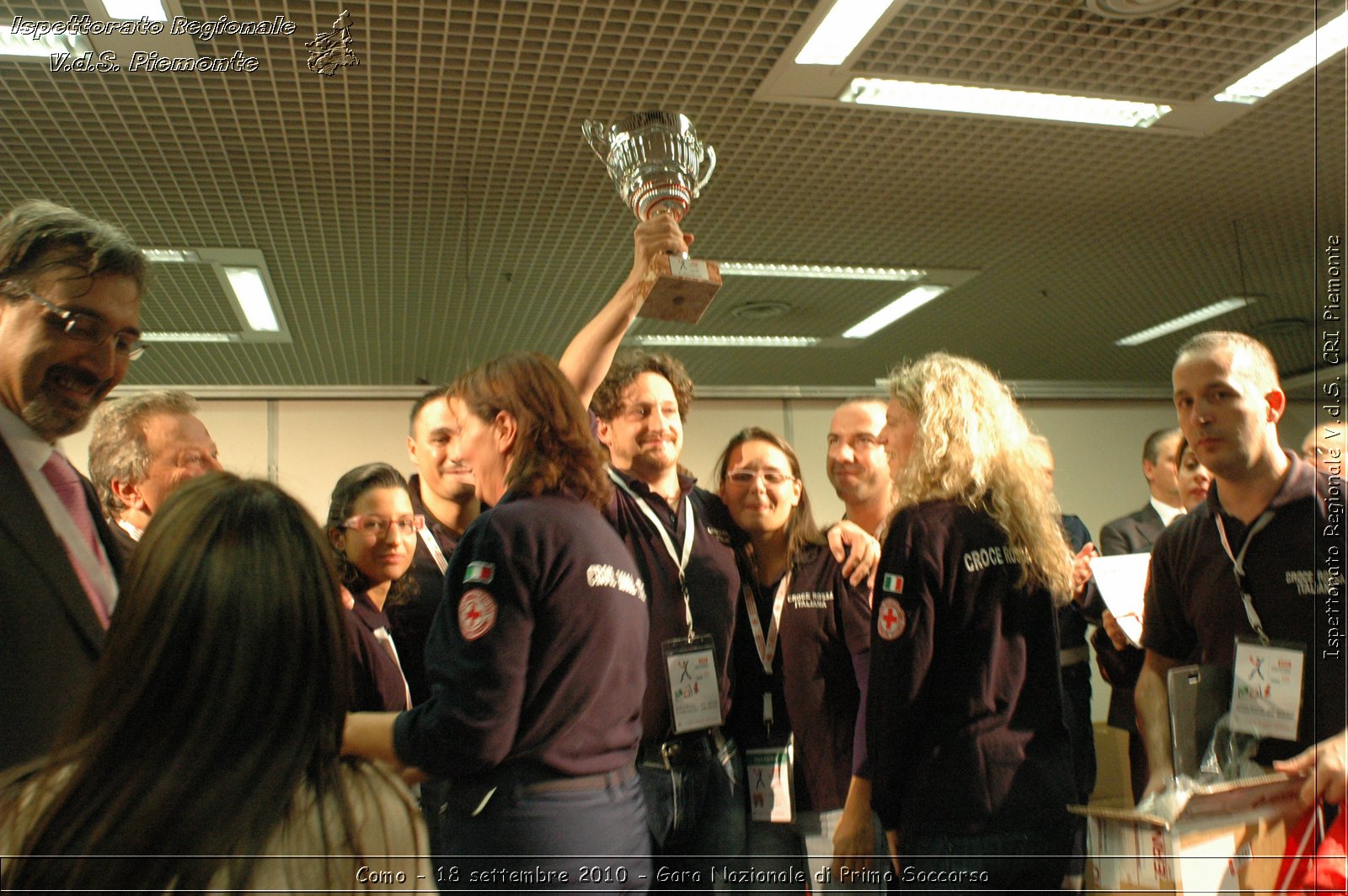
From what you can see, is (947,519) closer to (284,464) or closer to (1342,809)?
(1342,809)

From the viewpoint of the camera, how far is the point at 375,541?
7.57ft

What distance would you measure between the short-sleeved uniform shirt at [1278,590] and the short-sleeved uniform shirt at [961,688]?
420 millimetres

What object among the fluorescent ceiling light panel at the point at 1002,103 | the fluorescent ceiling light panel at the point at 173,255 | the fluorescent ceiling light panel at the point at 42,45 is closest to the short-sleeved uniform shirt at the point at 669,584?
the fluorescent ceiling light panel at the point at 1002,103

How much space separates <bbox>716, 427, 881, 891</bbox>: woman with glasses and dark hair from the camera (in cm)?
225

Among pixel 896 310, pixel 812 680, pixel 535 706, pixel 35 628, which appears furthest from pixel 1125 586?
pixel 896 310

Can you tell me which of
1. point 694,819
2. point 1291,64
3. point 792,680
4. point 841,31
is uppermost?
point 1291,64

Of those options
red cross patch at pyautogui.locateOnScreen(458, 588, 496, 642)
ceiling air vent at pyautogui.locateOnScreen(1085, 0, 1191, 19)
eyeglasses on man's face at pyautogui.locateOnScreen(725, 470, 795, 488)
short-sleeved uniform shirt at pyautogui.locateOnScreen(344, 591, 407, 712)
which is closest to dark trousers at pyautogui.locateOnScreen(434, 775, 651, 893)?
red cross patch at pyautogui.locateOnScreen(458, 588, 496, 642)

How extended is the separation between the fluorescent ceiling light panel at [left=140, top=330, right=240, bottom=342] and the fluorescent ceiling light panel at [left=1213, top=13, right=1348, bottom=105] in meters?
4.80

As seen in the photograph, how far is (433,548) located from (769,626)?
0.92 metres

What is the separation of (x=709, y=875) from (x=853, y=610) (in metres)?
0.74

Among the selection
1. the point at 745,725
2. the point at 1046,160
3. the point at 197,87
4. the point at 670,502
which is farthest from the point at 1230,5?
the point at 197,87

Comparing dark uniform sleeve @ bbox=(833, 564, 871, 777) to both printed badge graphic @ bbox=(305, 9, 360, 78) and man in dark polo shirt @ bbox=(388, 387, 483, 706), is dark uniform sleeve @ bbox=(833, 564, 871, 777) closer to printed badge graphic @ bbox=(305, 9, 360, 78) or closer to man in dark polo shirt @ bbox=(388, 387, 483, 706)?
man in dark polo shirt @ bbox=(388, 387, 483, 706)

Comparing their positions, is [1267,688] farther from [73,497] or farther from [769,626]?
[73,497]

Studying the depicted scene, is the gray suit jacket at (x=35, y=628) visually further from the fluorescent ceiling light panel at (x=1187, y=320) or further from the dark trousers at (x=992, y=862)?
the fluorescent ceiling light panel at (x=1187, y=320)
